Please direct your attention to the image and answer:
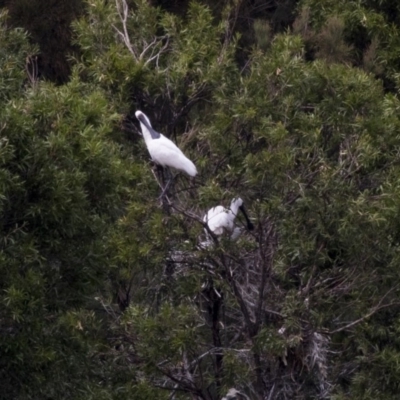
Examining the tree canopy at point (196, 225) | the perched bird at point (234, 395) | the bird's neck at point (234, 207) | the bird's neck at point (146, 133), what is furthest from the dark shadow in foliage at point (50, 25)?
the bird's neck at point (234, 207)

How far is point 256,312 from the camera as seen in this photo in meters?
8.68

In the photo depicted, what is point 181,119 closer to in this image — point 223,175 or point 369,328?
point 223,175

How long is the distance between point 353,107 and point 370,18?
2.97 meters

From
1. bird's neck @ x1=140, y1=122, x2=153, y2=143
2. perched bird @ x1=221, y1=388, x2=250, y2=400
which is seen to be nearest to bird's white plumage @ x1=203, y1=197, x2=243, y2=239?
bird's neck @ x1=140, y1=122, x2=153, y2=143

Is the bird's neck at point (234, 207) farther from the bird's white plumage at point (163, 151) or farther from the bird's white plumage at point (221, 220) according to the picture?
the bird's white plumage at point (163, 151)

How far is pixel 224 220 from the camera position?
333 inches

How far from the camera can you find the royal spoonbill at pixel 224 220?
827 cm

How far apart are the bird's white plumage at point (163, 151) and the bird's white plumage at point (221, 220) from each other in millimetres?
432

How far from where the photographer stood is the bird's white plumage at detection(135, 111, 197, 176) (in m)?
8.76

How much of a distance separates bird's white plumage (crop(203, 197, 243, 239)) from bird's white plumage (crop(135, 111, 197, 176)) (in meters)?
0.43

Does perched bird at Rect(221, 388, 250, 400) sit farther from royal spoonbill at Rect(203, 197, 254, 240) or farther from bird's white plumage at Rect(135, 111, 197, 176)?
bird's white plumage at Rect(135, 111, 197, 176)


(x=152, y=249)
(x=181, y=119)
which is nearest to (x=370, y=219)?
(x=152, y=249)

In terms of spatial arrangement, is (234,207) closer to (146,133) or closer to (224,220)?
(224,220)

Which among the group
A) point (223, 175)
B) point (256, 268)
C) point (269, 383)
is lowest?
point (269, 383)
